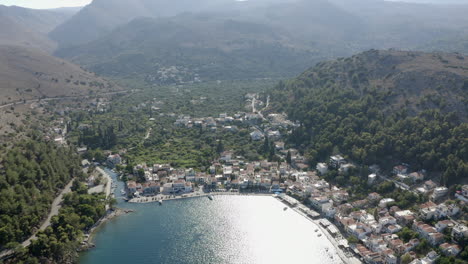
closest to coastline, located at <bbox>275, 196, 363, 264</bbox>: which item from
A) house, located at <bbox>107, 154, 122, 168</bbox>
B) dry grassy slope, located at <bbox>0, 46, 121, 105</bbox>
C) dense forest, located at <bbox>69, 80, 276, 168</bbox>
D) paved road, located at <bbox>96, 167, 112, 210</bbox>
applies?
dense forest, located at <bbox>69, 80, 276, 168</bbox>

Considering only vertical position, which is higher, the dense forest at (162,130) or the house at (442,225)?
the house at (442,225)

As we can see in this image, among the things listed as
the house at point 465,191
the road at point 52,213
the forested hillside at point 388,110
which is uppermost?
the forested hillside at point 388,110

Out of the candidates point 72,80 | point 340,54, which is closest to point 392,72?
point 72,80

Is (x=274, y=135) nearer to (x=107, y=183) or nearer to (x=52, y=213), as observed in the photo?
(x=107, y=183)

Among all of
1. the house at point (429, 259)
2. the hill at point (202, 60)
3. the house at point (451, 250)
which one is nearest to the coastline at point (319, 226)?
the house at point (429, 259)

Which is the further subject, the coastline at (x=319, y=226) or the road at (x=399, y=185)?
the road at (x=399, y=185)

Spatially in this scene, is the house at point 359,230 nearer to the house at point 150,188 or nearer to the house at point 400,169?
the house at point 400,169
